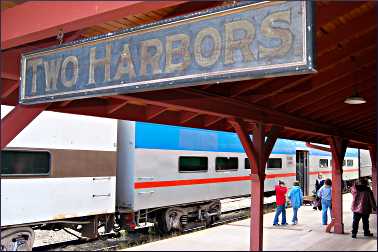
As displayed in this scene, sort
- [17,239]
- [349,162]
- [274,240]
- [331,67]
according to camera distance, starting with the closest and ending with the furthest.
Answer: [331,67]
[17,239]
[274,240]
[349,162]

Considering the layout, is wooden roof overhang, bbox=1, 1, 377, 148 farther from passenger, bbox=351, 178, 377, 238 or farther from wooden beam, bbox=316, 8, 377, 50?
passenger, bbox=351, 178, 377, 238

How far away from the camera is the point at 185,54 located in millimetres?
2938

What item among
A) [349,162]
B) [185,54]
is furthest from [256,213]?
[349,162]

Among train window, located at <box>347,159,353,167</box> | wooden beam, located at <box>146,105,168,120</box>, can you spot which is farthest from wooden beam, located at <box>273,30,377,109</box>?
train window, located at <box>347,159,353,167</box>

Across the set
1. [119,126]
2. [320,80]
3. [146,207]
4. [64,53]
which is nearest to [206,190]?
[146,207]

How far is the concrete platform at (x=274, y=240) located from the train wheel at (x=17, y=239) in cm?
192

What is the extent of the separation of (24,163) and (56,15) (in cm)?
592

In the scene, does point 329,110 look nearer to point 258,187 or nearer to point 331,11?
point 258,187

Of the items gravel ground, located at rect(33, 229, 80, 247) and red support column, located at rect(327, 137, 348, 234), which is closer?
gravel ground, located at rect(33, 229, 80, 247)

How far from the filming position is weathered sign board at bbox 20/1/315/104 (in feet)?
8.34

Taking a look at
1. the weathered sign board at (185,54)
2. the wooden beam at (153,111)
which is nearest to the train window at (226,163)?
the wooden beam at (153,111)

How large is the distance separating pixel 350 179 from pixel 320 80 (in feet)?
76.0

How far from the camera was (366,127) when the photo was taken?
499 inches

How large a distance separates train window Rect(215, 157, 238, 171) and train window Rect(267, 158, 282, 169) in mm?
3002
